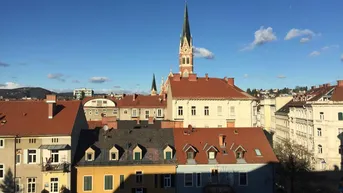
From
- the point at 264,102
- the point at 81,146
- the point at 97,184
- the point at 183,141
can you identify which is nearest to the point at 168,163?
the point at 183,141

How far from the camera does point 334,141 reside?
5181 cm

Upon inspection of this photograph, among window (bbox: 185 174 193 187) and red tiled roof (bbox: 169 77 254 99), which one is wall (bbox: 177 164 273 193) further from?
red tiled roof (bbox: 169 77 254 99)

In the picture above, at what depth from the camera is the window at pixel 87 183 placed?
31906 mm

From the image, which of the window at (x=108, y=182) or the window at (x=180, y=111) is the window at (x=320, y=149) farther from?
the window at (x=108, y=182)

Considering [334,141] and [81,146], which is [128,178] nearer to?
[81,146]

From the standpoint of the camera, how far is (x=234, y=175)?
109 ft

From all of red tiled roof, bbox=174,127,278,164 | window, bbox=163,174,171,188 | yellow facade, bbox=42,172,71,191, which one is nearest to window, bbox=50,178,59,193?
yellow facade, bbox=42,172,71,191

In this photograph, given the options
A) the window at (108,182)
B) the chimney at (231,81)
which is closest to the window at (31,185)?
the window at (108,182)

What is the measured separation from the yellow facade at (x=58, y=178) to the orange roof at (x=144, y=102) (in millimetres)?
49754

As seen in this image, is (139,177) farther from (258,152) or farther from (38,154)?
(258,152)

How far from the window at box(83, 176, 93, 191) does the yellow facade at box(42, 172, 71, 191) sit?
1.68 m

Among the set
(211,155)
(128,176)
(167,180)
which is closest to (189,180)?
(167,180)

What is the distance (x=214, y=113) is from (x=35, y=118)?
29.3m

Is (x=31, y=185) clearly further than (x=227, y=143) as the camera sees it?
No
